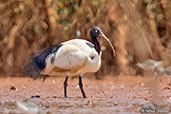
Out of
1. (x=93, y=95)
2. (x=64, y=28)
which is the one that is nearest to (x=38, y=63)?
(x=93, y=95)

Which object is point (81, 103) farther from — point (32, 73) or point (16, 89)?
point (16, 89)

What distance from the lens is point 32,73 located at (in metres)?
8.03

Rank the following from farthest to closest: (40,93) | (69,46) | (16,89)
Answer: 1. (16,89)
2. (40,93)
3. (69,46)

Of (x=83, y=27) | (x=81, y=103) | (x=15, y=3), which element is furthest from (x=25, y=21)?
(x=81, y=103)

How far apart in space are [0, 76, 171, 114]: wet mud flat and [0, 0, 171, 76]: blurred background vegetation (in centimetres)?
41

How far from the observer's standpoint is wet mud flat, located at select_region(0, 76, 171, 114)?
6.21 metres

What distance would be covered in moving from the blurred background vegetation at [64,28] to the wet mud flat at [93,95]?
0.41 meters

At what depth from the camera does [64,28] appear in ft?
35.6

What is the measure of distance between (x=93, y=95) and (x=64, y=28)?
119 inches

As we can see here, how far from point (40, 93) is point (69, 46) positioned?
1157 mm

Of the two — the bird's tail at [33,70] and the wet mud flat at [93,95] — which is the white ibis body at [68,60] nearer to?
the bird's tail at [33,70]

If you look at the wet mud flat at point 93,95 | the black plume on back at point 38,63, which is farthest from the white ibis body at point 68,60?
the wet mud flat at point 93,95

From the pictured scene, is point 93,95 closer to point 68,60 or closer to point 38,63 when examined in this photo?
point 68,60

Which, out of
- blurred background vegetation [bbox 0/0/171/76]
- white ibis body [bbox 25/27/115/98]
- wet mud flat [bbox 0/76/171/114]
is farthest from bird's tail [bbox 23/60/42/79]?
blurred background vegetation [bbox 0/0/171/76]
